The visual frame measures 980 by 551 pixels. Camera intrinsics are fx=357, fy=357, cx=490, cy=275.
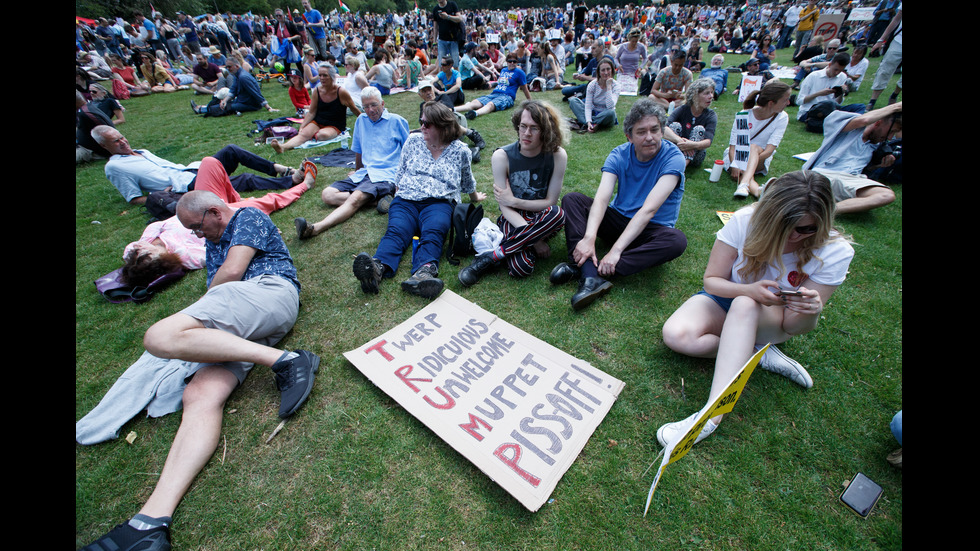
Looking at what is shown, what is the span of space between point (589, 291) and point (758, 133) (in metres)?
4.08

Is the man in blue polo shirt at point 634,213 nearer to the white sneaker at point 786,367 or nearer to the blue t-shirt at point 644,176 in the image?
the blue t-shirt at point 644,176

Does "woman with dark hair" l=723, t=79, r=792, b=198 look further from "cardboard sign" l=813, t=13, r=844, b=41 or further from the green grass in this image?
"cardboard sign" l=813, t=13, r=844, b=41

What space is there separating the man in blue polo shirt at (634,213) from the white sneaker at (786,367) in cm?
108

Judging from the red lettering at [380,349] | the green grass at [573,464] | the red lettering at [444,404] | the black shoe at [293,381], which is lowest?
the green grass at [573,464]

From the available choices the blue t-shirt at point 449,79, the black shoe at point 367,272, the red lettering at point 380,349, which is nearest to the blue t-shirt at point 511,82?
the blue t-shirt at point 449,79

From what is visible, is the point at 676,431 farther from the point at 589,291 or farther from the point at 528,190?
the point at 528,190

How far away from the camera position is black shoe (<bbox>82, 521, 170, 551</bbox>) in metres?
1.70

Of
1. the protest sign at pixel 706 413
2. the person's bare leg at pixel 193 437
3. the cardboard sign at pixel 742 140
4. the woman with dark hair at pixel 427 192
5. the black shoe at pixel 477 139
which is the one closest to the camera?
the protest sign at pixel 706 413

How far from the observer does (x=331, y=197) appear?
15.9 ft

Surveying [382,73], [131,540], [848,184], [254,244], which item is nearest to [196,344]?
[254,244]

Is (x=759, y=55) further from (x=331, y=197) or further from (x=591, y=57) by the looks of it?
(x=331, y=197)

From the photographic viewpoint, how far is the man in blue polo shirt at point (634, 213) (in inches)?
121

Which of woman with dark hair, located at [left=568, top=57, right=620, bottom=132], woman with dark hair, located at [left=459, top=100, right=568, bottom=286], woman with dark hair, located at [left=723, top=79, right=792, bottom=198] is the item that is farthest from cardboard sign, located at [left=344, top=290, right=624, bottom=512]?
woman with dark hair, located at [left=568, top=57, right=620, bottom=132]
